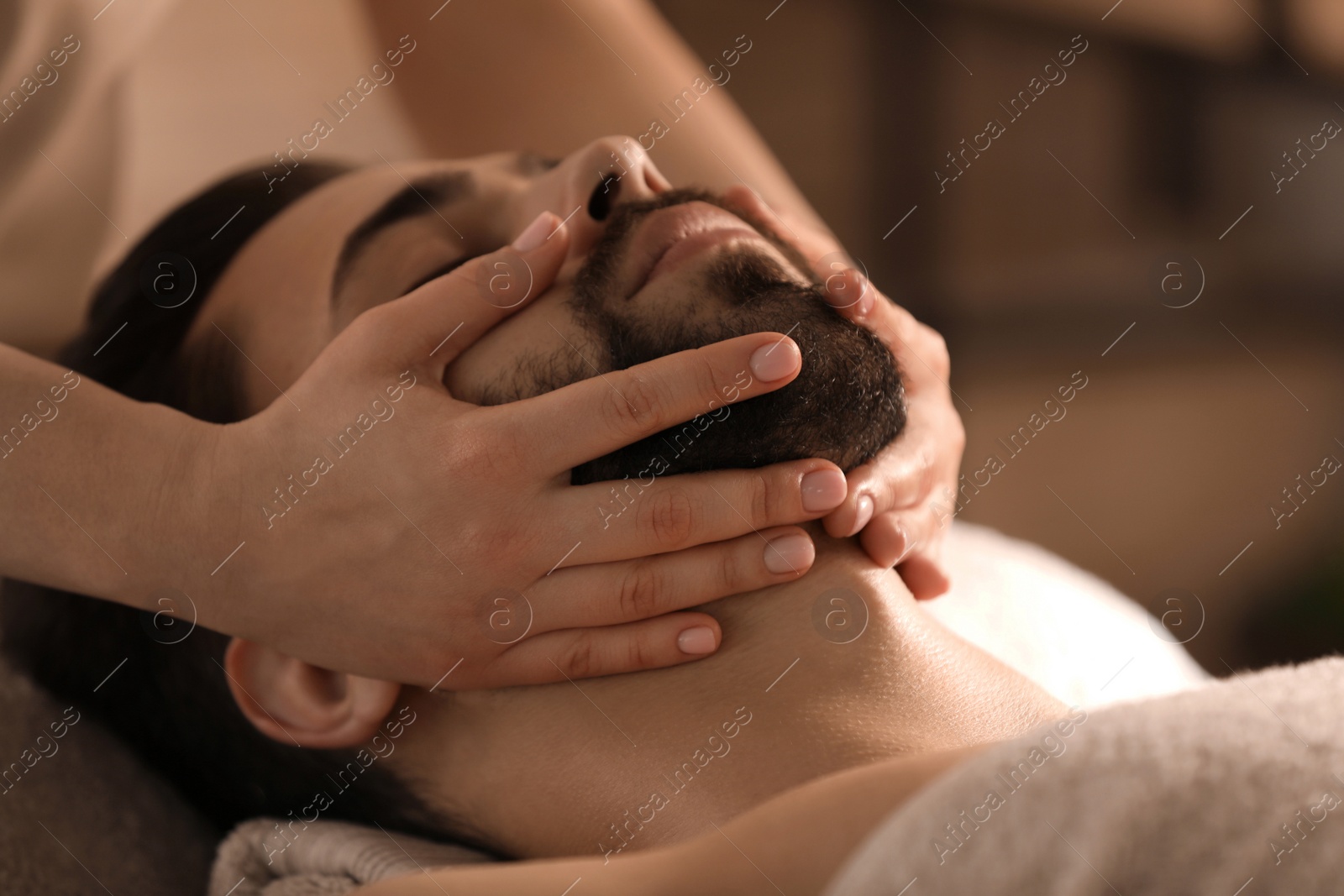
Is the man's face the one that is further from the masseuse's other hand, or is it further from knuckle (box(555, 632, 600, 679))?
knuckle (box(555, 632, 600, 679))

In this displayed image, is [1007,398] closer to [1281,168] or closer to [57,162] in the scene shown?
[1281,168]

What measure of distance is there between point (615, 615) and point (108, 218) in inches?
49.2

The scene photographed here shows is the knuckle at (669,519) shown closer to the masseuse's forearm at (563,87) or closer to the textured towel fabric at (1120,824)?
the textured towel fabric at (1120,824)

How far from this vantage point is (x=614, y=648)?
67 centimetres

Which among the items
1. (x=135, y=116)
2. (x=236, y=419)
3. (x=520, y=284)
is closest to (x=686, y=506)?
(x=520, y=284)

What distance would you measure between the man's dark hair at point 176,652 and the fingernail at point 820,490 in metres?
0.41

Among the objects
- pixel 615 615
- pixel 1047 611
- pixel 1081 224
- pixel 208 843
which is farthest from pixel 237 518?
pixel 1081 224

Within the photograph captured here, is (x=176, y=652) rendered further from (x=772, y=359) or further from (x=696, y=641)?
(x=772, y=359)

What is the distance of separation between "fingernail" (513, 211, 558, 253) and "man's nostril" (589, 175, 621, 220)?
4.0 inches

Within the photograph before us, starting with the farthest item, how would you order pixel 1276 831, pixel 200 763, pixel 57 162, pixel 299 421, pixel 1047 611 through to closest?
1. pixel 57 162
2. pixel 1047 611
3. pixel 200 763
4. pixel 299 421
5. pixel 1276 831

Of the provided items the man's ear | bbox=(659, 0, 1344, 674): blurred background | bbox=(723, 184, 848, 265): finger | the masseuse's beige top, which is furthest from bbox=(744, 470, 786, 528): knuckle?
bbox=(659, 0, 1344, 674): blurred background

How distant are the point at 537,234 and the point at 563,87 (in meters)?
0.79

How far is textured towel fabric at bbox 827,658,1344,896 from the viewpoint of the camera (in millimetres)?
393

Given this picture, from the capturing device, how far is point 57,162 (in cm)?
129
